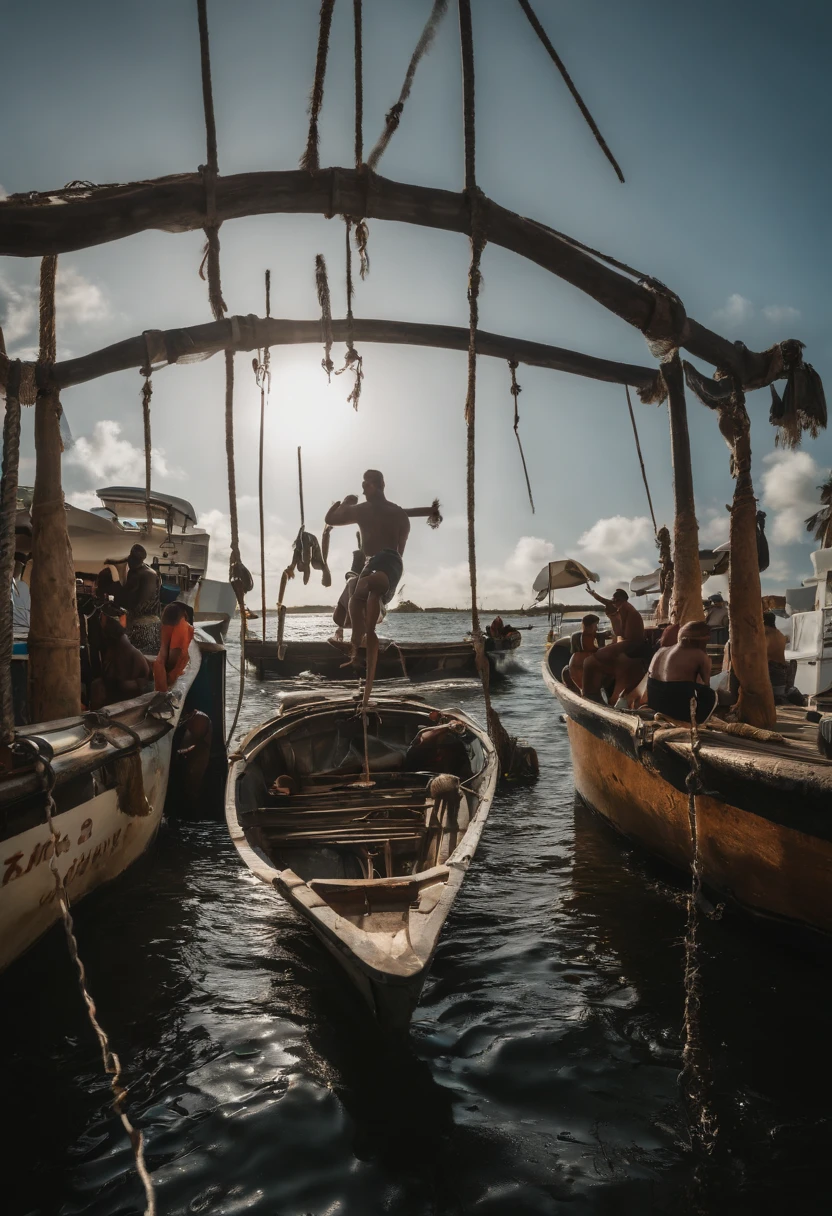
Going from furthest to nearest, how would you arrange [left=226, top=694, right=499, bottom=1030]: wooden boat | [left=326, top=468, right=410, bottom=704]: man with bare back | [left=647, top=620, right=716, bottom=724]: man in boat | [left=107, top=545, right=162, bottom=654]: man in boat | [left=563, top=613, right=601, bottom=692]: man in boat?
[left=563, top=613, right=601, bottom=692]: man in boat, [left=107, top=545, right=162, bottom=654]: man in boat, [left=326, top=468, right=410, bottom=704]: man with bare back, [left=647, top=620, right=716, bottom=724]: man in boat, [left=226, top=694, right=499, bottom=1030]: wooden boat

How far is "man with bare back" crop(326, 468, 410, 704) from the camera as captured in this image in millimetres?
7176

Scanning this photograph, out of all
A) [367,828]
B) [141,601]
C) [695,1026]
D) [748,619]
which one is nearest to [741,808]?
[695,1026]

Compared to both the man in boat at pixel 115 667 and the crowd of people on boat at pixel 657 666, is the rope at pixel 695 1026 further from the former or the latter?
the man in boat at pixel 115 667

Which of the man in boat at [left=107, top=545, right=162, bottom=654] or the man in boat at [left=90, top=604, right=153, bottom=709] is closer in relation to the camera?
the man in boat at [left=90, top=604, right=153, bottom=709]

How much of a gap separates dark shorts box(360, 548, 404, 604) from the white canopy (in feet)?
39.9

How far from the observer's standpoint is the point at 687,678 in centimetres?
575

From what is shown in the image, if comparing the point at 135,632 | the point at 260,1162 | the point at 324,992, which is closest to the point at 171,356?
the point at 135,632

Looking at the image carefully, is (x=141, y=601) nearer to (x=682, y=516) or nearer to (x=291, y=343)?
(x=291, y=343)

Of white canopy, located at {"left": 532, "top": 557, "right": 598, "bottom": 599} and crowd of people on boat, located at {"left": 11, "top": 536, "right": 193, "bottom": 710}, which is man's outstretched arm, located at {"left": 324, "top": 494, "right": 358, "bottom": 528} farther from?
white canopy, located at {"left": 532, "top": 557, "right": 598, "bottom": 599}

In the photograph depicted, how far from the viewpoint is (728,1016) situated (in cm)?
383

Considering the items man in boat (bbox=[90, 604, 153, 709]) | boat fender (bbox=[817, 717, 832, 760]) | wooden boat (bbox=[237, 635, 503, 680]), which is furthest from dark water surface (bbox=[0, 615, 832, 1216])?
wooden boat (bbox=[237, 635, 503, 680])

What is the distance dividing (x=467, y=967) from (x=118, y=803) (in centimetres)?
293

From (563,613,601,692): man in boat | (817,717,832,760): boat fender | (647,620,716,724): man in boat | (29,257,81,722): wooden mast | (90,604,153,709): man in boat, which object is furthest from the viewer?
(563,613,601,692): man in boat

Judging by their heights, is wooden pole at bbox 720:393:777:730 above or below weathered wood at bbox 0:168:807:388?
below
